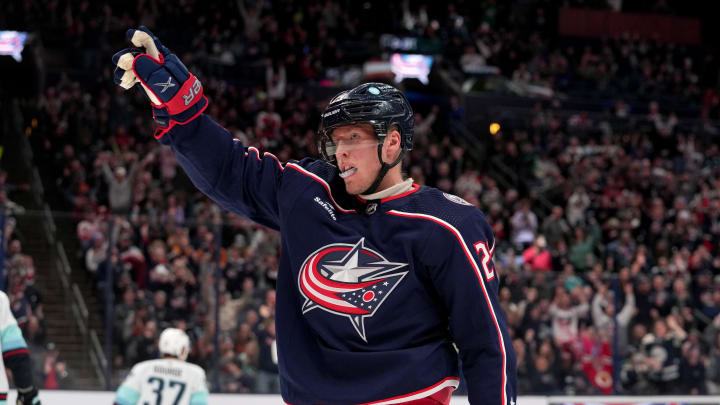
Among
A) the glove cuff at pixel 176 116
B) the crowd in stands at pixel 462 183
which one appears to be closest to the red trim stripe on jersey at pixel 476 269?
the glove cuff at pixel 176 116

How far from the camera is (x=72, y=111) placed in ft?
45.7

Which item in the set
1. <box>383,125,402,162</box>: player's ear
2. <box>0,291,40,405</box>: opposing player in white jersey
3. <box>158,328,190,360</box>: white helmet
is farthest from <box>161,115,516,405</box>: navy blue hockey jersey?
<box>158,328,190,360</box>: white helmet

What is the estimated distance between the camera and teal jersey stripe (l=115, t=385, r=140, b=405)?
6180 mm

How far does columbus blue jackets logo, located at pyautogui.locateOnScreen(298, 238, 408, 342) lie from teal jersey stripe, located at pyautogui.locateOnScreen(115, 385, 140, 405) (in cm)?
424

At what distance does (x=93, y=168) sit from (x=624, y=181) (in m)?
8.03

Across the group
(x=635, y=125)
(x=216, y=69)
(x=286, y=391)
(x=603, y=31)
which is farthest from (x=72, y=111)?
(x=603, y=31)

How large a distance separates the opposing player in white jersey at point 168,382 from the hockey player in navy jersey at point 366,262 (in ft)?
13.4

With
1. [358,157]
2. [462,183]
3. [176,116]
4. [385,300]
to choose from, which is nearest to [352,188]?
[358,157]

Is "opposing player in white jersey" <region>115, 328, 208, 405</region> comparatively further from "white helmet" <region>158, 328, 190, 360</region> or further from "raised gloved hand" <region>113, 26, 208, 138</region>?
"raised gloved hand" <region>113, 26, 208, 138</region>

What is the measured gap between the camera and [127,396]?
20.3ft

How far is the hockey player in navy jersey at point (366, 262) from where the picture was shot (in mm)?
2252

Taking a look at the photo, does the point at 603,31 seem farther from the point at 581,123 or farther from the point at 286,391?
the point at 286,391

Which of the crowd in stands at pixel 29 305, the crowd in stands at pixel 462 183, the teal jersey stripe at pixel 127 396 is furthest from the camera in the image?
the crowd in stands at pixel 462 183

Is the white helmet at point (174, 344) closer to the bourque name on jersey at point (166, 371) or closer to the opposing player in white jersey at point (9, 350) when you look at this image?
the bourque name on jersey at point (166, 371)
